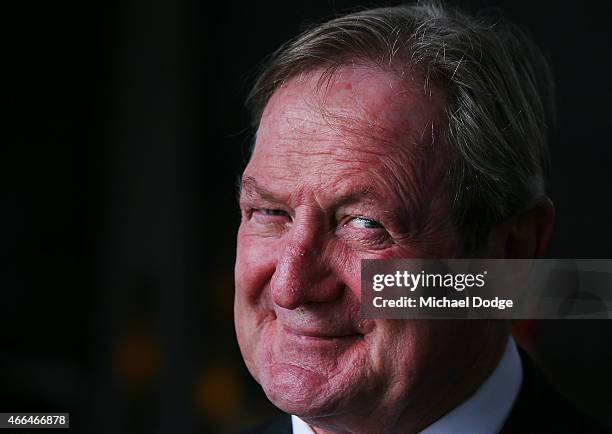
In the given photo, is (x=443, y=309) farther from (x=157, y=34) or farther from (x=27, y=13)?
(x=27, y=13)

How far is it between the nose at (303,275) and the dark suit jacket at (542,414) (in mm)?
278

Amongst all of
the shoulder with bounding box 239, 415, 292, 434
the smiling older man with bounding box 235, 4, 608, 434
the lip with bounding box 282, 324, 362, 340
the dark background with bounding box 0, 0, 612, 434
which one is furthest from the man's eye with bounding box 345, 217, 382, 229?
the dark background with bounding box 0, 0, 612, 434

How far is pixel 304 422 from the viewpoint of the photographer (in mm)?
984

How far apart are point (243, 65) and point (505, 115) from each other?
2.07 ft

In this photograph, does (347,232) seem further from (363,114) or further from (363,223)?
(363,114)

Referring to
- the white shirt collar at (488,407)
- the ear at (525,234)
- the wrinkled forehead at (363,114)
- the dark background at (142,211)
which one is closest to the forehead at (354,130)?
the wrinkled forehead at (363,114)

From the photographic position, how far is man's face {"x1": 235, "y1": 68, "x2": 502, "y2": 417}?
847 mm

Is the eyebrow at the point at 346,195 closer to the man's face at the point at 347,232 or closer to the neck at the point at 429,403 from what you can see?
the man's face at the point at 347,232

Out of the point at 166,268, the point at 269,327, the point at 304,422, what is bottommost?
the point at 304,422

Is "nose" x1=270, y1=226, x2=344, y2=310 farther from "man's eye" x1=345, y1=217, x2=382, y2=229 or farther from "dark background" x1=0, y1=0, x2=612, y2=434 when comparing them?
"dark background" x1=0, y1=0, x2=612, y2=434

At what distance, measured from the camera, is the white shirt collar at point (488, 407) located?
92cm

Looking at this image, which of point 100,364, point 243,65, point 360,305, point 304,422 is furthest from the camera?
point 100,364

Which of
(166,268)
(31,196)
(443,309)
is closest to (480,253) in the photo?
(443,309)

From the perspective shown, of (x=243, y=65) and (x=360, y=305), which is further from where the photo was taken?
(x=243, y=65)
